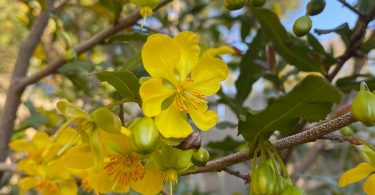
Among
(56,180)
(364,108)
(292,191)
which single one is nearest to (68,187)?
(56,180)

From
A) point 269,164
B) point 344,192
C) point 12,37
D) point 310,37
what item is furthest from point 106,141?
point 12,37

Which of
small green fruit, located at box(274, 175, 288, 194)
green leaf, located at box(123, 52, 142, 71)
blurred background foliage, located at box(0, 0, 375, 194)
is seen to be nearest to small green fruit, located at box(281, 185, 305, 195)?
small green fruit, located at box(274, 175, 288, 194)

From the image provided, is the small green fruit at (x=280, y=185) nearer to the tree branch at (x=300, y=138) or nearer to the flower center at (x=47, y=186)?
the tree branch at (x=300, y=138)

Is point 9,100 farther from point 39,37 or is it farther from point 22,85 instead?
point 39,37

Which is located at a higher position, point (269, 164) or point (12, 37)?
point (269, 164)

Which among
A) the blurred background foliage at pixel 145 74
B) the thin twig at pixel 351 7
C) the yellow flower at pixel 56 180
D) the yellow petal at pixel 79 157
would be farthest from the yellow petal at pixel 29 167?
the thin twig at pixel 351 7

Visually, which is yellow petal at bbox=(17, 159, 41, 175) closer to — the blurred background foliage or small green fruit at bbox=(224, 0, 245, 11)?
the blurred background foliage
